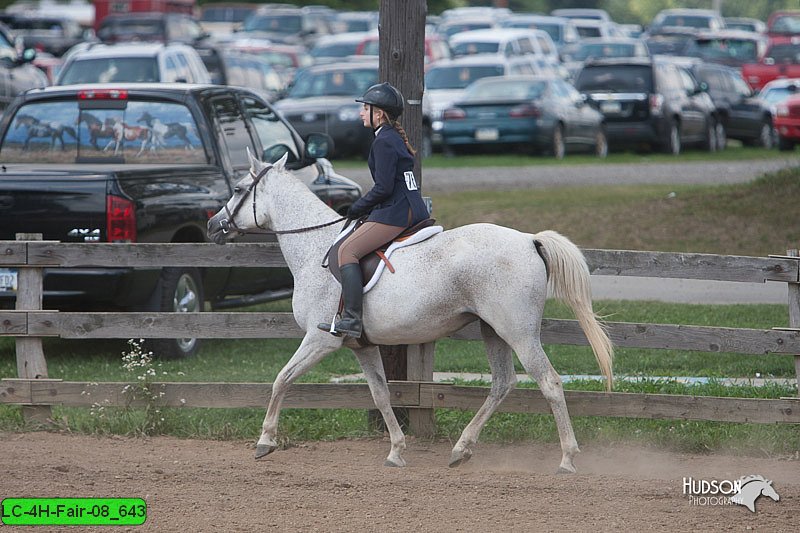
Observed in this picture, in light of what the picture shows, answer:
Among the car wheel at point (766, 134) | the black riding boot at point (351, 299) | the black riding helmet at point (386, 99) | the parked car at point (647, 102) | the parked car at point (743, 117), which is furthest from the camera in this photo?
the car wheel at point (766, 134)

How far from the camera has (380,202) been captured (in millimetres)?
7906

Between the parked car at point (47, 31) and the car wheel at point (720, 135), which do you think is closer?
the car wheel at point (720, 135)

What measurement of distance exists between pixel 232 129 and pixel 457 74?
17886 mm

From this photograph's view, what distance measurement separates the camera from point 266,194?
27.7 ft

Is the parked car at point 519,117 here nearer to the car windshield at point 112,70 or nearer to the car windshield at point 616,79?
the car windshield at point 616,79

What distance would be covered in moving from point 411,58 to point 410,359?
80.6 inches

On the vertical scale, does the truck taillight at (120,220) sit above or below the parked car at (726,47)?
above

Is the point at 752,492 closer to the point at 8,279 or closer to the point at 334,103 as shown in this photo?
the point at 8,279

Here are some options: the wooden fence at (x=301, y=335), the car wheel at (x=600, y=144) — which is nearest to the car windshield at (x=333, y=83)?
the car wheel at (x=600, y=144)

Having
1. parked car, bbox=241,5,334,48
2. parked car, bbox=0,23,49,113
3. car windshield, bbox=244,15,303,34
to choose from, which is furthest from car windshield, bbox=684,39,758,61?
parked car, bbox=0,23,49,113

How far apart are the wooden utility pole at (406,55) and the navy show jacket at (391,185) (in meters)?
0.96

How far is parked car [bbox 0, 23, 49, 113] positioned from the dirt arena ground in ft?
48.5

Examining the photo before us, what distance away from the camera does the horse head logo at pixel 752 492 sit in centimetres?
714


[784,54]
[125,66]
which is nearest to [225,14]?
[784,54]
